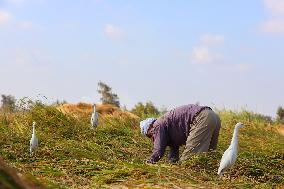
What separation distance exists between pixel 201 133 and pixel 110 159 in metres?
1.18

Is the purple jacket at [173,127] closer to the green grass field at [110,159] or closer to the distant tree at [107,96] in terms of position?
the green grass field at [110,159]

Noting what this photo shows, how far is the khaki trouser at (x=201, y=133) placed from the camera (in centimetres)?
780

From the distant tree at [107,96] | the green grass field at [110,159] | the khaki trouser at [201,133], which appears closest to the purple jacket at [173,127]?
the khaki trouser at [201,133]

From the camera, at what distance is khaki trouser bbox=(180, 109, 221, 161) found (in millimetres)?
7805

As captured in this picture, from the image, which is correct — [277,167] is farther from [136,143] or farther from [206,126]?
[136,143]

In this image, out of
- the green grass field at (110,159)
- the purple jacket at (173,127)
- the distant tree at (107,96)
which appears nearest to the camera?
the green grass field at (110,159)

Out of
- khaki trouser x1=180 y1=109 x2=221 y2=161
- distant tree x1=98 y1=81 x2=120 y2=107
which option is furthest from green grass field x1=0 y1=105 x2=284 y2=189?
distant tree x1=98 y1=81 x2=120 y2=107

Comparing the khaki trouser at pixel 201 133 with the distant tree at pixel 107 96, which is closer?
the khaki trouser at pixel 201 133

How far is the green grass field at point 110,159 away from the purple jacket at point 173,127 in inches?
9.6

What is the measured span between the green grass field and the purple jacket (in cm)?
24

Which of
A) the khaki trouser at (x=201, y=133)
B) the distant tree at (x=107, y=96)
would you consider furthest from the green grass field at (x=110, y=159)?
the distant tree at (x=107, y=96)

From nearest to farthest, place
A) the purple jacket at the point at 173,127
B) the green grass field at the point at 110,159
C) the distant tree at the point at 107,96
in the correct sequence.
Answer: the green grass field at the point at 110,159 → the purple jacket at the point at 173,127 → the distant tree at the point at 107,96

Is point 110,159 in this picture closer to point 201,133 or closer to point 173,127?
point 173,127

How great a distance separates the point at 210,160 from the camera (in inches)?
300
